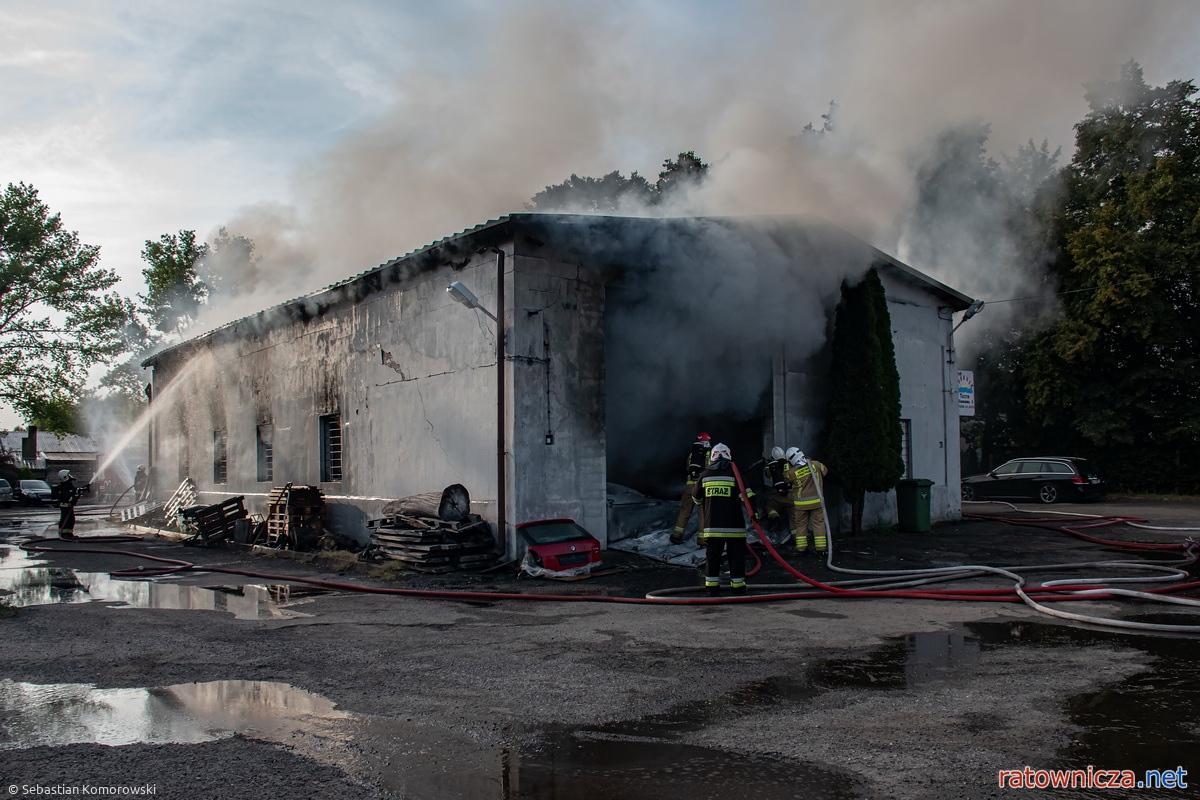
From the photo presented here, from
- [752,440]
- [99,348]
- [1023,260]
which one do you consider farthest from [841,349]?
[99,348]

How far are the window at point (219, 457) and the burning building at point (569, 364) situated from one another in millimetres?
1706

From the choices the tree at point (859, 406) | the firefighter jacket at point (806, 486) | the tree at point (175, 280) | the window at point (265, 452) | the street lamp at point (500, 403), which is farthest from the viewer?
the tree at point (175, 280)

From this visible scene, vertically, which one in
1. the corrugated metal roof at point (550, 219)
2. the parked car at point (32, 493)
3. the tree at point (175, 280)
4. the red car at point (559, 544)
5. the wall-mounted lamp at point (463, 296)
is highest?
the tree at point (175, 280)

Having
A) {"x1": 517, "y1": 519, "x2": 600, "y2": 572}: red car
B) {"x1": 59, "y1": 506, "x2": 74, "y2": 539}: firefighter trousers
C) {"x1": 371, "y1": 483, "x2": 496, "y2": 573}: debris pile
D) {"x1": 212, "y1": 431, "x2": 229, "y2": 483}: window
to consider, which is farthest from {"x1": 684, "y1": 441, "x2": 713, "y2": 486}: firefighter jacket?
→ {"x1": 59, "y1": 506, "x2": 74, "y2": 539}: firefighter trousers

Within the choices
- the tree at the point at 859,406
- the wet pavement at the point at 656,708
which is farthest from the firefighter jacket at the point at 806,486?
the wet pavement at the point at 656,708

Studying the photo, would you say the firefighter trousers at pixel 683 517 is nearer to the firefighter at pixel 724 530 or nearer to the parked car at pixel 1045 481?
the firefighter at pixel 724 530

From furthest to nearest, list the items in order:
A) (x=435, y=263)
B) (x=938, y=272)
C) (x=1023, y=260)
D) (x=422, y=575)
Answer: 1. (x=1023, y=260)
2. (x=938, y=272)
3. (x=435, y=263)
4. (x=422, y=575)

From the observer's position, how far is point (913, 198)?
41.4 feet

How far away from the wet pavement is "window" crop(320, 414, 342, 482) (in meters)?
7.49

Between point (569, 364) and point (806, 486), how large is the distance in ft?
11.6

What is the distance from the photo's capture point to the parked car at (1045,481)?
21.0 meters

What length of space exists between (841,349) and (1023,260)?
15.3 meters

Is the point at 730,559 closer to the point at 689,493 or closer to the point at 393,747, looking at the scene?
the point at 689,493

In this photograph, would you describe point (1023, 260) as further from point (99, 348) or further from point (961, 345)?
point (99, 348)
